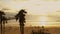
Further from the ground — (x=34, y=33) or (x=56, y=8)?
(x=56, y=8)

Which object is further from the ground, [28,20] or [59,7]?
[59,7]

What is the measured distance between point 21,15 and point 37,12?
362mm

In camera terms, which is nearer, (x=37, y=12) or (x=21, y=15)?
(x=21, y=15)

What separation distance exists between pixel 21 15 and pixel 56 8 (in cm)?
48

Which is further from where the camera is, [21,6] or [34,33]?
[21,6]

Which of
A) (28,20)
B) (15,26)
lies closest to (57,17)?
(28,20)

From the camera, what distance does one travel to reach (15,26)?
1.67m

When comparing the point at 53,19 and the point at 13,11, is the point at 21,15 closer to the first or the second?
the point at 13,11

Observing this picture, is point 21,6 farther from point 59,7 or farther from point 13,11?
point 59,7

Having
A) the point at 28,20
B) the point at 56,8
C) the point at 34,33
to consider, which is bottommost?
the point at 34,33

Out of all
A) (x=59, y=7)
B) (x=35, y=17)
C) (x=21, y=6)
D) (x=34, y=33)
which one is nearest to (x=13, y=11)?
(x=21, y=6)

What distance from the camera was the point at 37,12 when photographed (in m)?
1.74

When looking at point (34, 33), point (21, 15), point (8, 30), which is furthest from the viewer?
point (8, 30)

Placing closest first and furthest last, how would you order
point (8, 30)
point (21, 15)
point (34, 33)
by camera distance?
point (21, 15), point (34, 33), point (8, 30)
